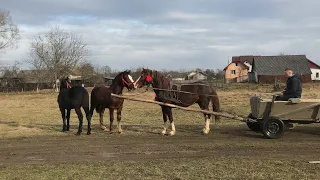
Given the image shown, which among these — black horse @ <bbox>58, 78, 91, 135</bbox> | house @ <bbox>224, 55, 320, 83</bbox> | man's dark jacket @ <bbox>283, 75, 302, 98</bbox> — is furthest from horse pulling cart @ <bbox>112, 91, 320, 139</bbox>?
house @ <bbox>224, 55, 320, 83</bbox>

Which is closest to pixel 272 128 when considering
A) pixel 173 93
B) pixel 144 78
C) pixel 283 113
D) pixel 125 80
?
pixel 283 113

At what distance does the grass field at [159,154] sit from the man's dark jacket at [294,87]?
1262 millimetres

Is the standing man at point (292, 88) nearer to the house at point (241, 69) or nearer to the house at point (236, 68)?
the house at point (241, 69)

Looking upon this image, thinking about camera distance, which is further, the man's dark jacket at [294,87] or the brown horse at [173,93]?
the brown horse at [173,93]

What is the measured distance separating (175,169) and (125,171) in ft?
3.23

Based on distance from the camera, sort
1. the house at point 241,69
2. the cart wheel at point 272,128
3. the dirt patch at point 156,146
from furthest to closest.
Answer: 1. the house at point 241,69
2. the cart wheel at point 272,128
3. the dirt patch at point 156,146

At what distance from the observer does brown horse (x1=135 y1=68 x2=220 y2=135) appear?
1130 centimetres

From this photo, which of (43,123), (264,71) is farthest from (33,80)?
(43,123)

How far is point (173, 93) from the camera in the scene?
1144 centimetres

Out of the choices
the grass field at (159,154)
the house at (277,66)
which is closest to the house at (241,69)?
the house at (277,66)

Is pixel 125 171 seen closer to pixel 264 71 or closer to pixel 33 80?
pixel 264 71

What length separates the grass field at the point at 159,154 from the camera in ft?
22.3

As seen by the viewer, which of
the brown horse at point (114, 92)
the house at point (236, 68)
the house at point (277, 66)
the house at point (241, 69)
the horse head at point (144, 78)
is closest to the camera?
the horse head at point (144, 78)

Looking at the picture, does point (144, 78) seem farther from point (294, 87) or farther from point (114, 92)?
point (294, 87)
